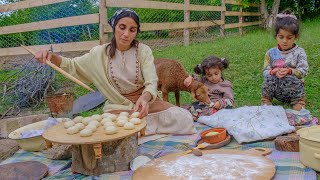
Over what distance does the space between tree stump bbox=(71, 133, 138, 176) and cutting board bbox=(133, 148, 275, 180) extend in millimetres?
177

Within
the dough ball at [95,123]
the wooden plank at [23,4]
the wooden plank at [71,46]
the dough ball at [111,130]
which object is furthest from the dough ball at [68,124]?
the wooden plank at [23,4]

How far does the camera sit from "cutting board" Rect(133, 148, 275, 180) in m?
2.05

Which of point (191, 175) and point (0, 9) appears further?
point (0, 9)

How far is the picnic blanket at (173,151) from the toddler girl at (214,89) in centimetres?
43

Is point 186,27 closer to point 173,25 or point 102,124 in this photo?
point 173,25

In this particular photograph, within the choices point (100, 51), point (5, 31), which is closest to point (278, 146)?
point (100, 51)

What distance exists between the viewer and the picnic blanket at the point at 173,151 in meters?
2.24

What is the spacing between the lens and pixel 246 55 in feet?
22.6

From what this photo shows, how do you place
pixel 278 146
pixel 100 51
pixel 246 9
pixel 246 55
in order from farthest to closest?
1. pixel 246 9
2. pixel 246 55
3. pixel 100 51
4. pixel 278 146

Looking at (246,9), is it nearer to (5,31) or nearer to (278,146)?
(5,31)

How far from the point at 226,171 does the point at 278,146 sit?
2.32 feet

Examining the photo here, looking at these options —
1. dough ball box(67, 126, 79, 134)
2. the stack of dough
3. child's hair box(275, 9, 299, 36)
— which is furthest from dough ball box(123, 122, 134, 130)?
child's hair box(275, 9, 299, 36)

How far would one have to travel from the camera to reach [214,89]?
393cm

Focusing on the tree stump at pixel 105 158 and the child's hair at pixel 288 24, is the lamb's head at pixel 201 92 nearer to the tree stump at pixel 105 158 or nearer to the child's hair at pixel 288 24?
the child's hair at pixel 288 24
